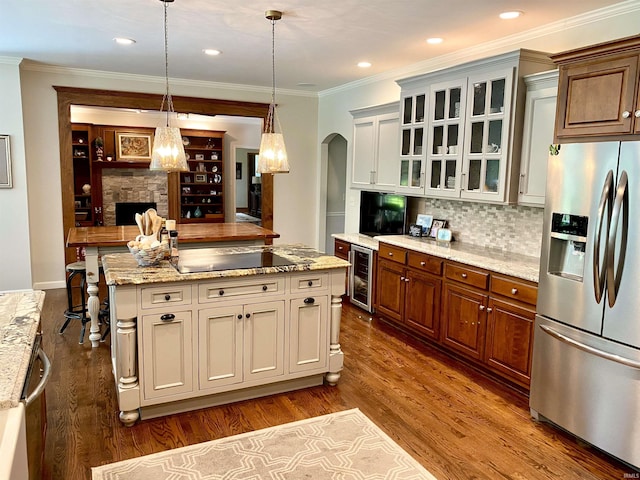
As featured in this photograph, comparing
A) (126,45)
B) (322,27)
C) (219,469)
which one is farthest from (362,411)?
(126,45)

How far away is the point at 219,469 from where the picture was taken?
2.56 m

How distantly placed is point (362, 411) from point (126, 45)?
3.96m

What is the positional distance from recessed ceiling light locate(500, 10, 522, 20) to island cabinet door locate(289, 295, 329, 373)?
2.44 metres

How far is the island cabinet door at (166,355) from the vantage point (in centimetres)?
294

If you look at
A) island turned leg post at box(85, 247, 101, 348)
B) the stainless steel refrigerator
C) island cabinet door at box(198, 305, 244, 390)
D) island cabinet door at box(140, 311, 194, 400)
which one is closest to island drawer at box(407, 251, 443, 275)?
the stainless steel refrigerator

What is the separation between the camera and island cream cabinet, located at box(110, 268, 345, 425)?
292 cm

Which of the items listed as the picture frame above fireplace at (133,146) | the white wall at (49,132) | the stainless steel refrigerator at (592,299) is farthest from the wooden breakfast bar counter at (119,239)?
the picture frame above fireplace at (133,146)

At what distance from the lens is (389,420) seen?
10.2 ft

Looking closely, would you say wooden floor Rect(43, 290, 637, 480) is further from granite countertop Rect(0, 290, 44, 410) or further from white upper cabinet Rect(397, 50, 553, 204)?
white upper cabinet Rect(397, 50, 553, 204)

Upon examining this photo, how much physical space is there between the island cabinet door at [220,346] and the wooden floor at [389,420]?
9.4 inches

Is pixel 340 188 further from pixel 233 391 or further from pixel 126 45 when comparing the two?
pixel 233 391

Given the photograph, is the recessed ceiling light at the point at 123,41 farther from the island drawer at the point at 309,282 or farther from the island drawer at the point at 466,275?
the island drawer at the point at 466,275

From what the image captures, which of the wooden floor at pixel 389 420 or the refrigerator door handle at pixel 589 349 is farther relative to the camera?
the wooden floor at pixel 389 420

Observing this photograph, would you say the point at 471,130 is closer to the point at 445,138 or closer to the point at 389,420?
the point at 445,138
